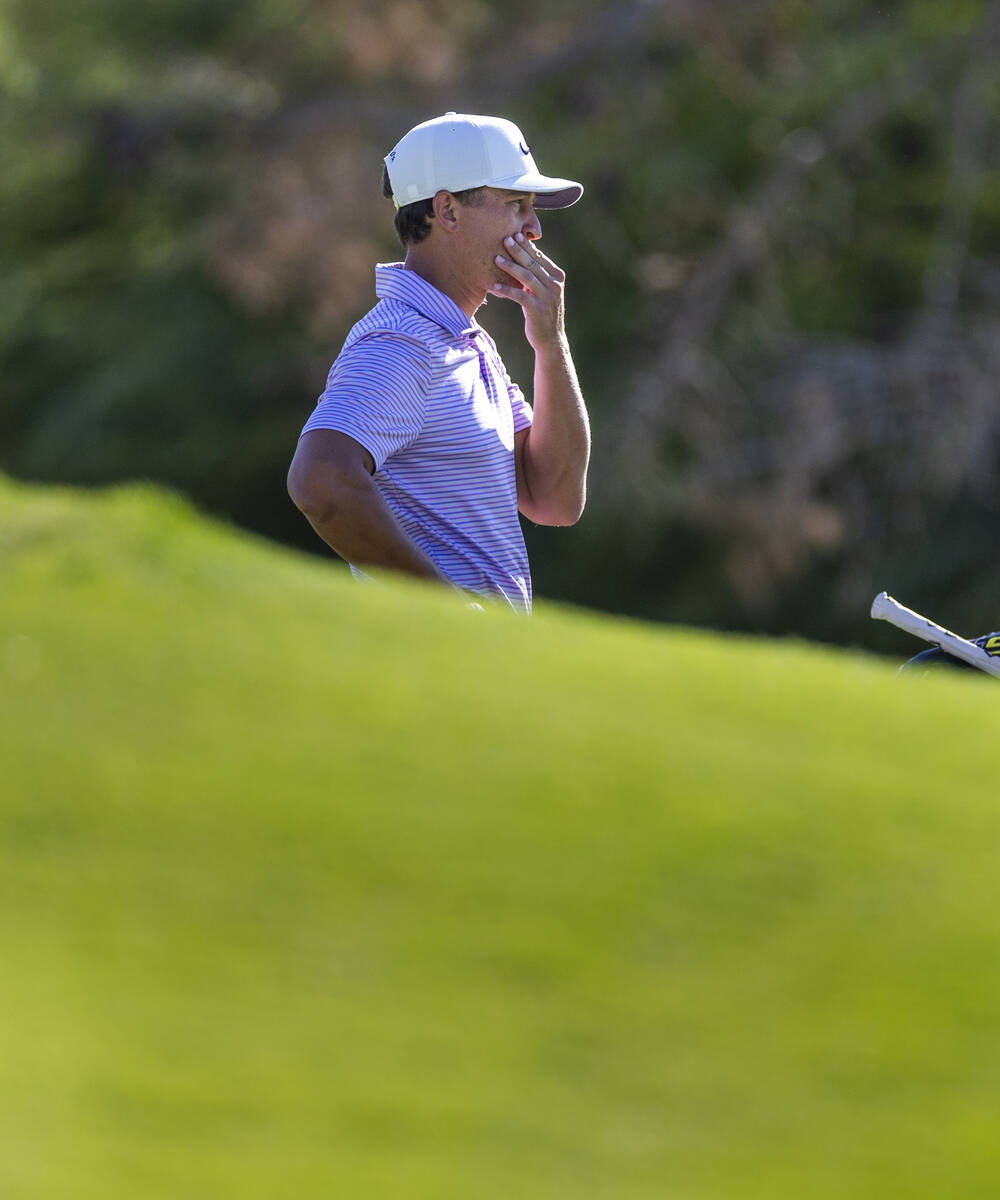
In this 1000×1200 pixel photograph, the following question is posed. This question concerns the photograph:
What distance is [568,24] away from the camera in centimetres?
1705

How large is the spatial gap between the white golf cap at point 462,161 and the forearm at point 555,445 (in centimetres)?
37

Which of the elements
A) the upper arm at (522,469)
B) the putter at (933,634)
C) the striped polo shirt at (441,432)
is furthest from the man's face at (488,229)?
the putter at (933,634)

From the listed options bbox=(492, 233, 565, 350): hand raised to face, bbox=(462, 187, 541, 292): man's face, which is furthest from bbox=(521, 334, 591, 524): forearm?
bbox=(462, 187, 541, 292): man's face

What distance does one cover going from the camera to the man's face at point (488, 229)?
13.6 ft

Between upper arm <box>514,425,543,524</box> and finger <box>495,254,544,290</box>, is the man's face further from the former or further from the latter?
upper arm <box>514,425,543,524</box>

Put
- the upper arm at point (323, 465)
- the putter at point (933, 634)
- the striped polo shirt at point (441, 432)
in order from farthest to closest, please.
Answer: the putter at point (933, 634)
the striped polo shirt at point (441, 432)
the upper arm at point (323, 465)

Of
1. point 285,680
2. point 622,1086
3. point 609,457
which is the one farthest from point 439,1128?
point 609,457

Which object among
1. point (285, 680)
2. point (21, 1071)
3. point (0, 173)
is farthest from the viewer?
point (0, 173)

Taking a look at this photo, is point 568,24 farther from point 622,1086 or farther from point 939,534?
point 622,1086

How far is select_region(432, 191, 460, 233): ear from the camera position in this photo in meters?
4.13

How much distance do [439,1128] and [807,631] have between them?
50.4ft

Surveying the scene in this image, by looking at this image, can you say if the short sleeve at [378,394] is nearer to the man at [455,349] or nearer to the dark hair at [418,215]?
the man at [455,349]

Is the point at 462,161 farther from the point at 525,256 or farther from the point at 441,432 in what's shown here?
the point at 441,432

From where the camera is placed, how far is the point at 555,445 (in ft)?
14.7
